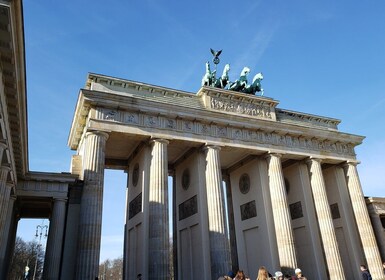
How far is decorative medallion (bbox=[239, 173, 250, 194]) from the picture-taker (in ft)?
89.8

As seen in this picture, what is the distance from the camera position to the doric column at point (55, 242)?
683 inches

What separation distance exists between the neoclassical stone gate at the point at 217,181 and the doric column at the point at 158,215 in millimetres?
60

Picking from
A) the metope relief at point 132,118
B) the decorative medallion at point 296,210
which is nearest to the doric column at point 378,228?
the decorative medallion at point 296,210

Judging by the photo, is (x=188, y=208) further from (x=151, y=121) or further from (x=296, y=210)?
(x=296, y=210)

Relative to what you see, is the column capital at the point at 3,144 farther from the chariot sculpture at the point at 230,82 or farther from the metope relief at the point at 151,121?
the chariot sculpture at the point at 230,82

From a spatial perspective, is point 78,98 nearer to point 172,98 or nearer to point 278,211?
point 172,98

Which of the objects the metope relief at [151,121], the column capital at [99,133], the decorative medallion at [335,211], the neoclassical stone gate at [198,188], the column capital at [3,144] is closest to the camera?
the column capital at [3,144]

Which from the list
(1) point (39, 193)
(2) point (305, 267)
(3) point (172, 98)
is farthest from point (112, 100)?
(2) point (305, 267)

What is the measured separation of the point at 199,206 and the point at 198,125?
565 cm

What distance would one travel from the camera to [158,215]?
1925cm

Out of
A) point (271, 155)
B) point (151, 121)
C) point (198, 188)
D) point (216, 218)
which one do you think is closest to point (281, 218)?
point (271, 155)

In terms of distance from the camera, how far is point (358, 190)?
90.1ft

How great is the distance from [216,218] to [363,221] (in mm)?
13709

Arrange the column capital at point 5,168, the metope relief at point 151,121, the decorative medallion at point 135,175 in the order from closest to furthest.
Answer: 1. the column capital at point 5,168
2. the metope relief at point 151,121
3. the decorative medallion at point 135,175
